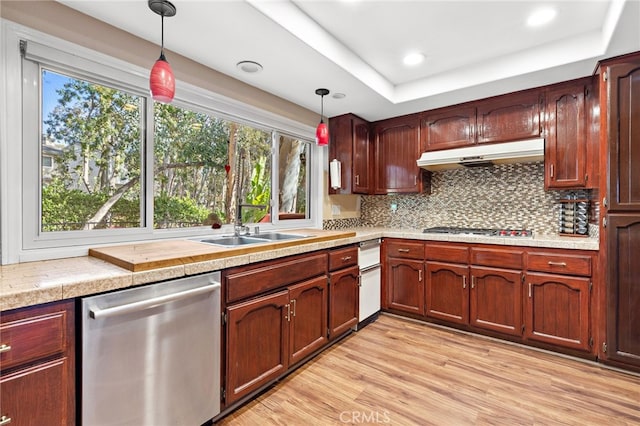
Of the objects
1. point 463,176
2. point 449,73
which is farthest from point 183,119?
point 463,176

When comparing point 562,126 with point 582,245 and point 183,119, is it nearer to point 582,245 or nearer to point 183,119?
point 582,245

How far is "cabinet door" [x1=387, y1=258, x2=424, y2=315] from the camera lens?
296 cm

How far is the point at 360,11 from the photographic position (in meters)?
1.88

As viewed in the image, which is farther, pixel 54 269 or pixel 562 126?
pixel 562 126

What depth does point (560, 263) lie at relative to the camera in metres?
2.32

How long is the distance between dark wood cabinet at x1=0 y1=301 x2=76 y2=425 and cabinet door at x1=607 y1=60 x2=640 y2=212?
10.4ft

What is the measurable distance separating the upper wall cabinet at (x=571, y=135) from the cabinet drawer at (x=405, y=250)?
1206mm

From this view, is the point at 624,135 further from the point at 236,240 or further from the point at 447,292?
the point at 236,240

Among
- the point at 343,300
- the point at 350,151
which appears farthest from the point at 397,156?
the point at 343,300

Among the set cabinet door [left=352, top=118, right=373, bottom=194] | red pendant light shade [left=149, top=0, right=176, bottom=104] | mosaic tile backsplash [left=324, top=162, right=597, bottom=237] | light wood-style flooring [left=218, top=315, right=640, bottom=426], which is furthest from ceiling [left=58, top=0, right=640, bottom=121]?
light wood-style flooring [left=218, top=315, right=640, bottom=426]

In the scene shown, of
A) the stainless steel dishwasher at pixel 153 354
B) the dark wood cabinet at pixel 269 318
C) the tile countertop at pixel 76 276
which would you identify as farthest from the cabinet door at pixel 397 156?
the stainless steel dishwasher at pixel 153 354

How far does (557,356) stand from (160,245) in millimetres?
3013

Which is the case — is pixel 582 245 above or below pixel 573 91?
below

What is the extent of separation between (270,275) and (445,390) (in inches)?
52.4
